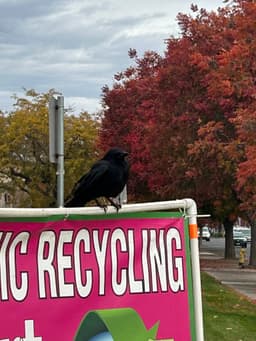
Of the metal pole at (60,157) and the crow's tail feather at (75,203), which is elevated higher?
the metal pole at (60,157)

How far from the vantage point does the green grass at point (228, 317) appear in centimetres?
1064

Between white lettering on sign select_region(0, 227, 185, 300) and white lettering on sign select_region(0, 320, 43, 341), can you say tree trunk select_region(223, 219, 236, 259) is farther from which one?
white lettering on sign select_region(0, 320, 43, 341)

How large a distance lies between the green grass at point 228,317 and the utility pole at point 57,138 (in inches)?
206

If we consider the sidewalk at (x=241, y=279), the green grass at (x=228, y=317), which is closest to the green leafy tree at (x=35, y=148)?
the sidewalk at (x=241, y=279)

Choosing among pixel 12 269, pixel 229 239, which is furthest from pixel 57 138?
pixel 229 239

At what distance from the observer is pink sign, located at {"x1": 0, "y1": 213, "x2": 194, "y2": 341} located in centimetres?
388

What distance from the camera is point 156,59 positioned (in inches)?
1342

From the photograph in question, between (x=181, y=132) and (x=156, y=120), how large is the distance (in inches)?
72.4

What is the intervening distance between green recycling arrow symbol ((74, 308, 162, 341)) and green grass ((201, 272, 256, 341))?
6196 millimetres

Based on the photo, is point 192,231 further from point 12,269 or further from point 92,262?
point 12,269

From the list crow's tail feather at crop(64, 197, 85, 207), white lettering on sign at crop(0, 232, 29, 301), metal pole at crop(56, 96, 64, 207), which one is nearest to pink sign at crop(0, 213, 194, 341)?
white lettering on sign at crop(0, 232, 29, 301)

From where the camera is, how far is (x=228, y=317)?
1278cm

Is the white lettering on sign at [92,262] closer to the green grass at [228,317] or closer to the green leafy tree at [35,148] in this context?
the green grass at [228,317]

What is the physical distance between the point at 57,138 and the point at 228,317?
311 inches
